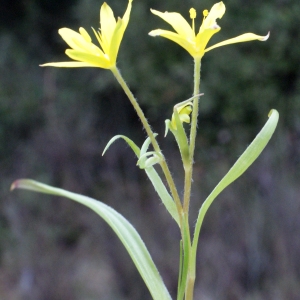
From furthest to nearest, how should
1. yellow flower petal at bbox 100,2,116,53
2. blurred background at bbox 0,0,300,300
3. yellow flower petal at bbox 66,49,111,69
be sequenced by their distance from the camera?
1. blurred background at bbox 0,0,300,300
2. yellow flower petal at bbox 100,2,116,53
3. yellow flower petal at bbox 66,49,111,69

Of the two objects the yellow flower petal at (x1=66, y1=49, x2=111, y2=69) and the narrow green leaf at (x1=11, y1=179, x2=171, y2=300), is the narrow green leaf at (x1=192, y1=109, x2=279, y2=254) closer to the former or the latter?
the narrow green leaf at (x1=11, y1=179, x2=171, y2=300)

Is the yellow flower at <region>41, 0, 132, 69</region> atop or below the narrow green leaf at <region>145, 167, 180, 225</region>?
atop

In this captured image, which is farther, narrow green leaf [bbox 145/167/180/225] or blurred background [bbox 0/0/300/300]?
blurred background [bbox 0/0/300/300]

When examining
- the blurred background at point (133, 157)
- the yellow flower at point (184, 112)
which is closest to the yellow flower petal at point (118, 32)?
the yellow flower at point (184, 112)

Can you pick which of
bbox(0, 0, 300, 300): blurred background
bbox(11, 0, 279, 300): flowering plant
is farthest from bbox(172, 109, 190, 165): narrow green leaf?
bbox(0, 0, 300, 300): blurred background

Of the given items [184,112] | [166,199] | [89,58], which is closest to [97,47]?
[89,58]

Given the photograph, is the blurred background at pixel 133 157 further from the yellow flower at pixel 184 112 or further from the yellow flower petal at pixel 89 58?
the yellow flower petal at pixel 89 58

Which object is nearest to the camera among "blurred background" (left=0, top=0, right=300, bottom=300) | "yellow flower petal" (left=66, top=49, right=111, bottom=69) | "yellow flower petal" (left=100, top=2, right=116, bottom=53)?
"yellow flower petal" (left=66, top=49, right=111, bottom=69)

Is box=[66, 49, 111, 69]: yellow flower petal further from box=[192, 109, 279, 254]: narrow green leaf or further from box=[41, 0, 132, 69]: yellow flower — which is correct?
box=[192, 109, 279, 254]: narrow green leaf
